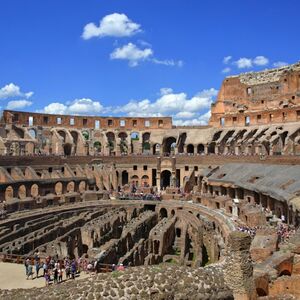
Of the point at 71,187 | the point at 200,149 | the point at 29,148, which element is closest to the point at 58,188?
the point at 71,187

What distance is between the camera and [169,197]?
46.0 metres

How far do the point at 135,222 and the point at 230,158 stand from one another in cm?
2073

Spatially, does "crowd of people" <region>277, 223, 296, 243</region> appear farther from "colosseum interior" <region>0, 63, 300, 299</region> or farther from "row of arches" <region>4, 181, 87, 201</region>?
"row of arches" <region>4, 181, 87, 201</region>

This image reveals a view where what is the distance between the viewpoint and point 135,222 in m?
34.0

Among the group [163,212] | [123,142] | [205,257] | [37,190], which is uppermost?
[123,142]

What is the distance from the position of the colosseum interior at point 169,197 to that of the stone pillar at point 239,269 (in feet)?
0.12

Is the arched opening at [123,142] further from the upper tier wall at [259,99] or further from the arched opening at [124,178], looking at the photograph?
the upper tier wall at [259,99]

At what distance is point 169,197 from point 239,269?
33348 millimetres

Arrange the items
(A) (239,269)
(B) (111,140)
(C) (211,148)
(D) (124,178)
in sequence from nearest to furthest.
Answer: (A) (239,269), (D) (124,178), (C) (211,148), (B) (111,140)

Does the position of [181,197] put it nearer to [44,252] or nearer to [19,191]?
[19,191]

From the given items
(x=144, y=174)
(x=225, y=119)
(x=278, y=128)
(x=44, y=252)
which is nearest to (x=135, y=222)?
(x=44, y=252)

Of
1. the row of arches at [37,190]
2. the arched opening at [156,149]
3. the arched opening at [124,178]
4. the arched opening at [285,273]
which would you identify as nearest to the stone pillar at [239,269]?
the arched opening at [285,273]

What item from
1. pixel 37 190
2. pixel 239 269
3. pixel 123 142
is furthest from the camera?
pixel 123 142

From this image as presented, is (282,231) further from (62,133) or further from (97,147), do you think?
(62,133)
